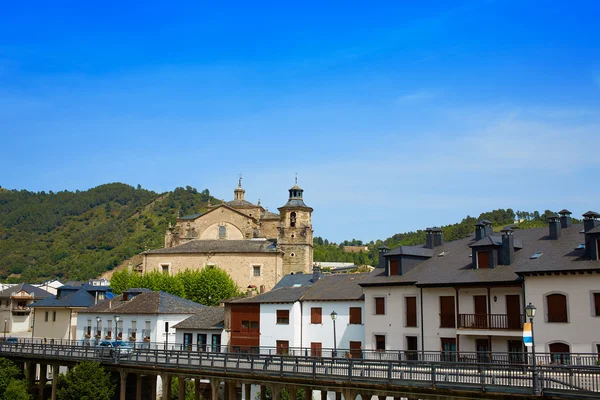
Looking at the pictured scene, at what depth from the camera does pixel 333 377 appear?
2697cm

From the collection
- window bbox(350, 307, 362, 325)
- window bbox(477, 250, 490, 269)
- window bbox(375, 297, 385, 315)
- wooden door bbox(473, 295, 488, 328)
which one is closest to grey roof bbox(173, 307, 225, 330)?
window bbox(350, 307, 362, 325)

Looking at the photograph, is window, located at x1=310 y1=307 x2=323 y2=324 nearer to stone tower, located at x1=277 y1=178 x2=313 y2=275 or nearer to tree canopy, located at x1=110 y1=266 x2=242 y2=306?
tree canopy, located at x1=110 y1=266 x2=242 y2=306

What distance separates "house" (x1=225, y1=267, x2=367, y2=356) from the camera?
4431 centimetres

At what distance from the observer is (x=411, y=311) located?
38781 mm

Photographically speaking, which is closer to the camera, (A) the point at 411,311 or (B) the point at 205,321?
(A) the point at 411,311

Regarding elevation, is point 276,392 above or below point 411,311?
below

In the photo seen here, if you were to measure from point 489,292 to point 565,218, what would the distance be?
22.4ft

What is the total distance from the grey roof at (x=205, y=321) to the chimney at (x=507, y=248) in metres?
22.5

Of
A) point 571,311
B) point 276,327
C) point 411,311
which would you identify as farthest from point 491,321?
point 276,327

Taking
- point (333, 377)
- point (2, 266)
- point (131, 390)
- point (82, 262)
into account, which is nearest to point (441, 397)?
point (333, 377)

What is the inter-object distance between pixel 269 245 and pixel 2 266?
130m

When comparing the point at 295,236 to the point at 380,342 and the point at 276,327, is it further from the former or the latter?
the point at 380,342

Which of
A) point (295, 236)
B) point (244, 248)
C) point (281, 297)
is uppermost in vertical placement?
point (295, 236)

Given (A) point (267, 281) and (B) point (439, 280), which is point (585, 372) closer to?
(B) point (439, 280)
